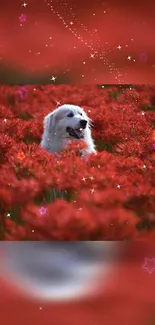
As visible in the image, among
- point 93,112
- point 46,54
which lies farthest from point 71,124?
point 46,54

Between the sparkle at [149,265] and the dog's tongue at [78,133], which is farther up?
the dog's tongue at [78,133]

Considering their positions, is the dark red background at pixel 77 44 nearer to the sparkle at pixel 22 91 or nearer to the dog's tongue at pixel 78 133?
the sparkle at pixel 22 91

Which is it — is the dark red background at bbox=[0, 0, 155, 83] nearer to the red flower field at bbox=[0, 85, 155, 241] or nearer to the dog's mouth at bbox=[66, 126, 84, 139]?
the red flower field at bbox=[0, 85, 155, 241]

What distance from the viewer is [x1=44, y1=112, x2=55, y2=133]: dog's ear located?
1.59 meters

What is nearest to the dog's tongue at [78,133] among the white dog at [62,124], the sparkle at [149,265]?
the white dog at [62,124]

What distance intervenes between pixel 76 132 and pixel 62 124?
49 millimetres

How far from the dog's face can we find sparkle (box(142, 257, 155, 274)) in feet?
1.31

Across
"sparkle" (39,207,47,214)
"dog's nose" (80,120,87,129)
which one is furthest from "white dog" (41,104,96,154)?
"sparkle" (39,207,47,214)

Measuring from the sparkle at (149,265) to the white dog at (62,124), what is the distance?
0.35 m

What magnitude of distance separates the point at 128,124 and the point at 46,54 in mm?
315

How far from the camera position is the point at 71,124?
1640 millimetres

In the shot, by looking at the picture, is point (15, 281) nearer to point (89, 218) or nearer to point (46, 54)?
point (89, 218)

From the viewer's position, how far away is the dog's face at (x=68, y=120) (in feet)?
5.18

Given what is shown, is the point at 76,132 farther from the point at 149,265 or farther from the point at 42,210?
the point at 149,265
